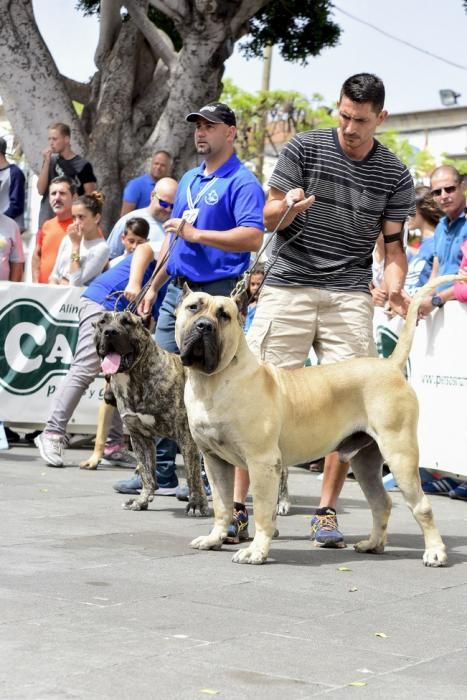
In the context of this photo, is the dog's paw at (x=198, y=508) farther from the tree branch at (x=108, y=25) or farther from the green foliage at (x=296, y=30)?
the green foliage at (x=296, y=30)

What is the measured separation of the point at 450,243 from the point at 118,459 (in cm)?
341

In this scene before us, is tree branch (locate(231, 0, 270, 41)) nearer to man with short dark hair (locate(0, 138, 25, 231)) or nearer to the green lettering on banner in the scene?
man with short dark hair (locate(0, 138, 25, 231))

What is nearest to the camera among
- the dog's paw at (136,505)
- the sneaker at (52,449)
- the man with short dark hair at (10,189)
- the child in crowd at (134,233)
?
the dog's paw at (136,505)

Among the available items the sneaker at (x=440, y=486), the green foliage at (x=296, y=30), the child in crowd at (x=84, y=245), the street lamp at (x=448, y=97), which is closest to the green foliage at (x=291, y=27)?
the green foliage at (x=296, y=30)

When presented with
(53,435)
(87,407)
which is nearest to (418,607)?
(53,435)

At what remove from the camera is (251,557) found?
5.94m

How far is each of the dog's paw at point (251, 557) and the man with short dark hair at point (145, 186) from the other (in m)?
8.32

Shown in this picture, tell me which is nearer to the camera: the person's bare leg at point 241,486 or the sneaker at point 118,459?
the person's bare leg at point 241,486

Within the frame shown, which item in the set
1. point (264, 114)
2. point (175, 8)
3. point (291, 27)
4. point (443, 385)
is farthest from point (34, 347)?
point (264, 114)

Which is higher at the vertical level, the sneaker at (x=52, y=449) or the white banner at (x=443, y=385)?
the white banner at (x=443, y=385)

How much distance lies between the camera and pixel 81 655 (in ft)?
13.1

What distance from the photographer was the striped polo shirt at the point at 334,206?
21.9 ft

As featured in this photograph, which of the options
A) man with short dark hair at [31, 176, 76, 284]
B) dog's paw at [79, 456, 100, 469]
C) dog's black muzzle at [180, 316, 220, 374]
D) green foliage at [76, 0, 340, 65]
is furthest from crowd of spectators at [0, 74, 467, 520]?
green foliage at [76, 0, 340, 65]

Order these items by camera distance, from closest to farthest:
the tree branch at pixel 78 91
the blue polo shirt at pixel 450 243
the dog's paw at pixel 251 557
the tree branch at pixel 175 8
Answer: the dog's paw at pixel 251 557 → the blue polo shirt at pixel 450 243 → the tree branch at pixel 175 8 → the tree branch at pixel 78 91
